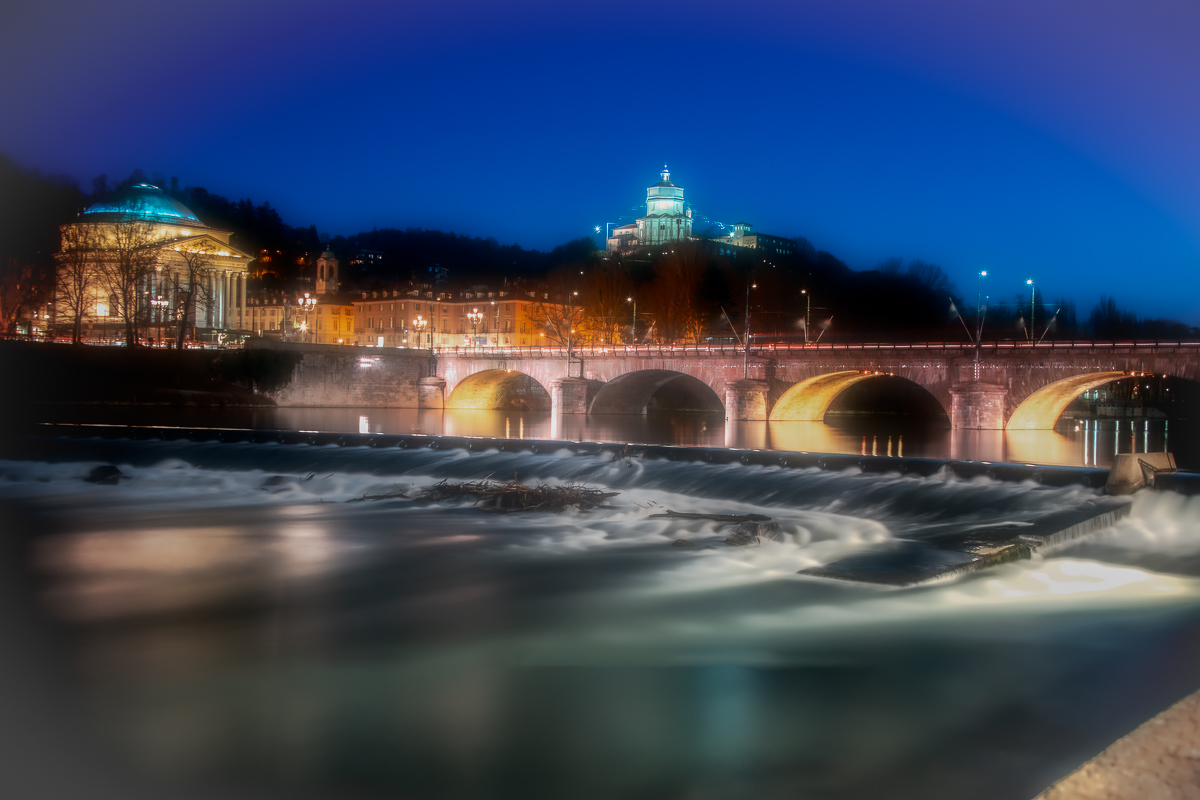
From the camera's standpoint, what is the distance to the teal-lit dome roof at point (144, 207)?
72.2 metres

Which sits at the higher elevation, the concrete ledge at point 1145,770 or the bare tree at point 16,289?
the bare tree at point 16,289

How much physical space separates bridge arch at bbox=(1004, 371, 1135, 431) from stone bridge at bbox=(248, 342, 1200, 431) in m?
0.08

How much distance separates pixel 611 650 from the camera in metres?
8.40

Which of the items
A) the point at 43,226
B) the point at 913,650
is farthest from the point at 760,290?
the point at 913,650

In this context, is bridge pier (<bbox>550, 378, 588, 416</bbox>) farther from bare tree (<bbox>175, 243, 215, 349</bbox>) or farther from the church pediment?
the church pediment

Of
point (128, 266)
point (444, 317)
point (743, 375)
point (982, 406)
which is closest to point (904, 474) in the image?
point (982, 406)

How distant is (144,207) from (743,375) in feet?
180

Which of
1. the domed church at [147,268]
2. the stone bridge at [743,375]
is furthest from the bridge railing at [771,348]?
the domed church at [147,268]

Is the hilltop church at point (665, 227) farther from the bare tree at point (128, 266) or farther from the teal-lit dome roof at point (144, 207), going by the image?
the bare tree at point (128, 266)

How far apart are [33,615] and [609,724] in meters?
6.73

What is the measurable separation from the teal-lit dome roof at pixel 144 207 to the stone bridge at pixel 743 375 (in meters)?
23.4

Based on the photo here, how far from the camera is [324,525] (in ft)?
50.2

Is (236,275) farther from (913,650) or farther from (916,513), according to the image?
(913,650)

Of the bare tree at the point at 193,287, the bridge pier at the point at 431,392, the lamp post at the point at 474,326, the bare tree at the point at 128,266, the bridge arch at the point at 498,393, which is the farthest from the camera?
the lamp post at the point at 474,326
